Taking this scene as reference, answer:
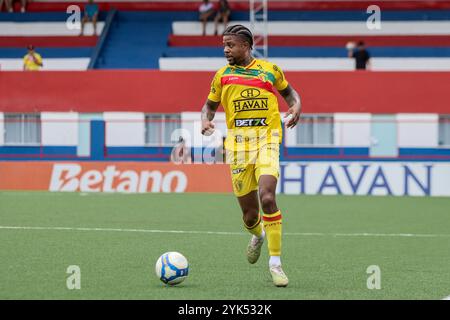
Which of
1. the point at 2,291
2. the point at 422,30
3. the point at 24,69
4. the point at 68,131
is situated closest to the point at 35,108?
the point at 24,69

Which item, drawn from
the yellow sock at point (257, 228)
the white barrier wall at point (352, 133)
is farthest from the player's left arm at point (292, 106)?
the white barrier wall at point (352, 133)

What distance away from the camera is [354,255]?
11719 mm

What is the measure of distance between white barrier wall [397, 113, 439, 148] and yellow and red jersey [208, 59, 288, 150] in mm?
20089

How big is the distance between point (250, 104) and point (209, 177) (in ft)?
Answer: 52.9

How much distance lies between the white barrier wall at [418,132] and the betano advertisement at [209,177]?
4.47 metres

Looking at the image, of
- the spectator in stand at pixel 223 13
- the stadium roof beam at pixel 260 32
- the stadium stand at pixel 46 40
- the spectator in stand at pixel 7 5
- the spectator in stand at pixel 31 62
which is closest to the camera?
the stadium roof beam at pixel 260 32

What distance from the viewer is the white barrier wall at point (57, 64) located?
36656 millimetres

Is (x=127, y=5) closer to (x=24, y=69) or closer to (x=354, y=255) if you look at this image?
(x=24, y=69)

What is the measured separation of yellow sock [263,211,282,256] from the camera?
9070mm

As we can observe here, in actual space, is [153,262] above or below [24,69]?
below

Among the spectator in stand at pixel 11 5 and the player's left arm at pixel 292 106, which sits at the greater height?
the spectator in stand at pixel 11 5

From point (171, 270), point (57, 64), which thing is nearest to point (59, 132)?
point (57, 64)

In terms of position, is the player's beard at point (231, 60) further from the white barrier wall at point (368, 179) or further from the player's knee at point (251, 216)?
the white barrier wall at point (368, 179)

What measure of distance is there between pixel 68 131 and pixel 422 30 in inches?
576
